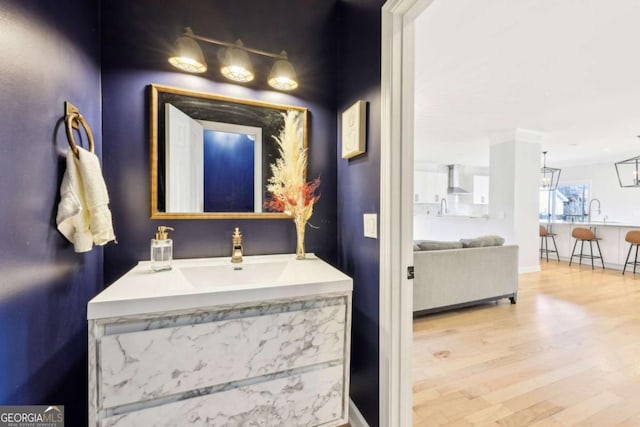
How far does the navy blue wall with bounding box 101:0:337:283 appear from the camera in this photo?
144cm

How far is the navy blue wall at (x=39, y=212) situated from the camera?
76cm

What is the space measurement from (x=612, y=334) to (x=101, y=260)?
165 inches

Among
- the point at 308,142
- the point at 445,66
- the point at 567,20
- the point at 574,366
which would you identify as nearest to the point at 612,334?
the point at 574,366

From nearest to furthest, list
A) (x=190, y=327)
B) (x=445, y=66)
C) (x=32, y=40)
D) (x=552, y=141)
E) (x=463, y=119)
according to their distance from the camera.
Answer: (x=32, y=40)
(x=190, y=327)
(x=445, y=66)
(x=463, y=119)
(x=552, y=141)

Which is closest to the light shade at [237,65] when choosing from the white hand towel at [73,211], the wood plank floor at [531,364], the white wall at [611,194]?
the white hand towel at [73,211]

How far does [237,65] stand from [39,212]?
3.64 feet

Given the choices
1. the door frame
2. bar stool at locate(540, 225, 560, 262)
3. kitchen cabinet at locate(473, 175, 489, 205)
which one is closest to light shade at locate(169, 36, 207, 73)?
the door frame

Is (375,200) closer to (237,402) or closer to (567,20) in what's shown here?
(237,402)

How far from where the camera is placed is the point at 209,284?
1448 millimetres

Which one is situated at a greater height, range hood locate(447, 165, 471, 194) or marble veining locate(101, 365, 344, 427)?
range hood locate(447, 165, 471, 194)

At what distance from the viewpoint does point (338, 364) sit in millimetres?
1237

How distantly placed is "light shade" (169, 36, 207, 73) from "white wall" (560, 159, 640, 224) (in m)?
9.32

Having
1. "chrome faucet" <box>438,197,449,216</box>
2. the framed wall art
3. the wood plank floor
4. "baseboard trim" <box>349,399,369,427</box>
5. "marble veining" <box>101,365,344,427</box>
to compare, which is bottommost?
the wood plank floor

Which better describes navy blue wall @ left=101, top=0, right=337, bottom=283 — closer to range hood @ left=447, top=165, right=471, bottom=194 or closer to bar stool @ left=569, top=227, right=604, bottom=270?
bar stool @ left=569, top=227, right=604, bottom=270
